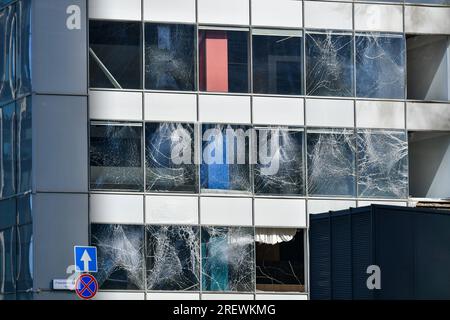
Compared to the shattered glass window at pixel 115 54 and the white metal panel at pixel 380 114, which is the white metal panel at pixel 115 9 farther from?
the white metal panel at pixel 380 114

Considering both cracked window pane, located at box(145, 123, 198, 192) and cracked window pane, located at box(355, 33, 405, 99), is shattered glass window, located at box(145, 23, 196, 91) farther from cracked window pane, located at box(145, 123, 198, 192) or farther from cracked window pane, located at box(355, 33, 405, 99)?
cracked window pane, located at box(355, 33, 405, 99)

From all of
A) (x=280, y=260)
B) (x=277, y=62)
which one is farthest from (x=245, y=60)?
(x=280, y=260)

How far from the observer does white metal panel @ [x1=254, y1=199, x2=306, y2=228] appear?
31203 millimetres

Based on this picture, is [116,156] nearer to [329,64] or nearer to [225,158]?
[225,158]

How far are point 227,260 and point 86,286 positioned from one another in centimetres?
554

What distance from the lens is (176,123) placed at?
3091 cm

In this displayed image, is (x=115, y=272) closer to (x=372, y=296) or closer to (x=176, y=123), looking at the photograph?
(x=176, y=123)

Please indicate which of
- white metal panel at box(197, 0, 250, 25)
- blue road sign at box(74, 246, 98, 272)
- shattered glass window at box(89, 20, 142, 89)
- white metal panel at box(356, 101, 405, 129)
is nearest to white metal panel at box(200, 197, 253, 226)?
shattered glass window at box(89, 20, 142, 89)

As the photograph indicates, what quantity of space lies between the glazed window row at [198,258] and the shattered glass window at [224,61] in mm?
4262

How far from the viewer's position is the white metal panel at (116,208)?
30.0 meters

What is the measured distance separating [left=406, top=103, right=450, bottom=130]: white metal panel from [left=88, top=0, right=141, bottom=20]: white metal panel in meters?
Result: 9.04

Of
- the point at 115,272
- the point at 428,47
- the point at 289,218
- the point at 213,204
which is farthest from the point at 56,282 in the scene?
the point at 428,47

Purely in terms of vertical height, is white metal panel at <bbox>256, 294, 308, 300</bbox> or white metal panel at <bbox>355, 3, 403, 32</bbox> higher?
white metal panel at <bbox>355, 3, 403, 32</bbox>

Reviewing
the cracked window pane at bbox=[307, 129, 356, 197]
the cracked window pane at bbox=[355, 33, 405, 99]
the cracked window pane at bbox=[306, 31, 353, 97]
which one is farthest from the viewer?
the cracked window pane at bbox=[355, 33, 405, 99]
